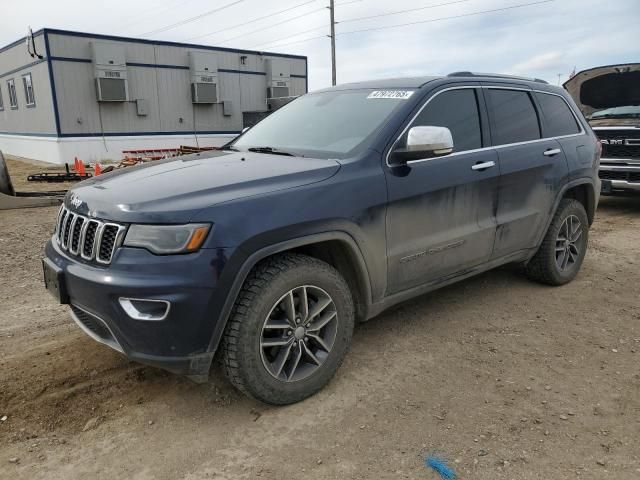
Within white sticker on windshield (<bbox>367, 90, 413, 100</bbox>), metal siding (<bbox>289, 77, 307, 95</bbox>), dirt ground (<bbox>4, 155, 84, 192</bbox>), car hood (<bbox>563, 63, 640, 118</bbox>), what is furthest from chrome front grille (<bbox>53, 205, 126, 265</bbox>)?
metal siding (<bbox>289, 77, 307, 95</bbox>)

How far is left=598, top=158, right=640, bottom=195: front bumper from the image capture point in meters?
8.02

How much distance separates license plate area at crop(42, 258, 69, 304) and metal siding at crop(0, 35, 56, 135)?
17.0 m

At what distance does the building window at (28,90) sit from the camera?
19.0 meters

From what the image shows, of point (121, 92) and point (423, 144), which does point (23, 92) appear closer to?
point (121, 92)

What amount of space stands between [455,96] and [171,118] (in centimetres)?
1865

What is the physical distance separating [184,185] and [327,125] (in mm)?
1317

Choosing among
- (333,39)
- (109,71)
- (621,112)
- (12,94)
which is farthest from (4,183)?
(333,39)

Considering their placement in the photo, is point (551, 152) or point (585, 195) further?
point (585, 195)

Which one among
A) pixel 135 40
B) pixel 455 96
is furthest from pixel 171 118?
pixel 455 96

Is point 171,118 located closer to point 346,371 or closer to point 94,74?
point 94,74

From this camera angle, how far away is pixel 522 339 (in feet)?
12.4

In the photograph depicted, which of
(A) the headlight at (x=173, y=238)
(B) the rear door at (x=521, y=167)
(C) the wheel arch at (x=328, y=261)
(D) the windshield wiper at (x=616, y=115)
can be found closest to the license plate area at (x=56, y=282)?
(A) the headlight at (x=173, y=238)

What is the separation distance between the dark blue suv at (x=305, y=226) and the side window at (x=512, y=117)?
14 millimetres

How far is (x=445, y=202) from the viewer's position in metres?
3.52
